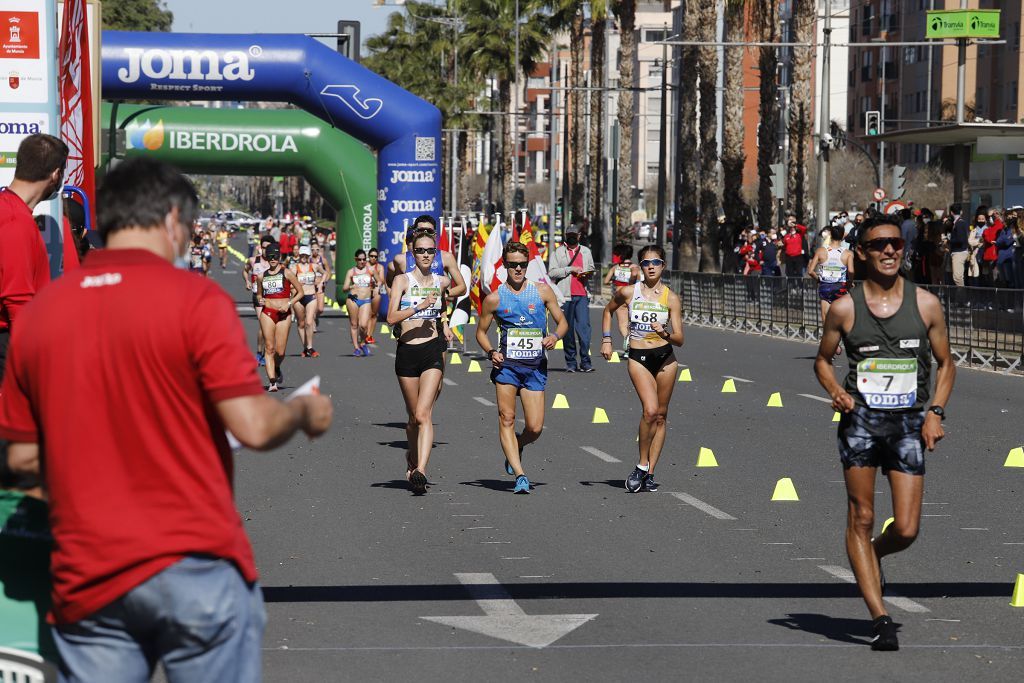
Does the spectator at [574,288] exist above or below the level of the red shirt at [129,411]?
below

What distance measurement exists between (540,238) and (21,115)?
101 ft

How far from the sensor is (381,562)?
9203 mm

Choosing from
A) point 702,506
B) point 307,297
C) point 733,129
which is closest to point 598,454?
point 702,506

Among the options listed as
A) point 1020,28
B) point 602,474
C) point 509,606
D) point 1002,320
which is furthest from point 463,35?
point 509,606

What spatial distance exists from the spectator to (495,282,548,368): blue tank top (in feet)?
36.3

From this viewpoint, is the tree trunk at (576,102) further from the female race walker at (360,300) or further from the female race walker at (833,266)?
the female race walker at (833,266)

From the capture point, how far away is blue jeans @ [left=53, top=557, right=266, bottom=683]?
3793mm

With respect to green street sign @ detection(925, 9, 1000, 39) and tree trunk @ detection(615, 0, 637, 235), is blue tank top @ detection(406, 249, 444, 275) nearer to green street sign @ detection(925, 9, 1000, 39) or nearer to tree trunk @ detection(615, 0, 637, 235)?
green street sign @ detection(925, 9, 1000, 39)

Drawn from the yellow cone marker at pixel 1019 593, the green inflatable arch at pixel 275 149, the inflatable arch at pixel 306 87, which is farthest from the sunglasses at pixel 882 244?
the green inflatable arch at pixel 275 149

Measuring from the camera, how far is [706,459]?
1356cm

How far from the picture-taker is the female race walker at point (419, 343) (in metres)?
12.2

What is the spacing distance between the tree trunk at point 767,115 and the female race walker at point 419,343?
31.0 metres

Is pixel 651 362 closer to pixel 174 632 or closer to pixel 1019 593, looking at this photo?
pixel 1019 593

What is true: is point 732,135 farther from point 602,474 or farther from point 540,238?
point 602,474
